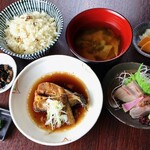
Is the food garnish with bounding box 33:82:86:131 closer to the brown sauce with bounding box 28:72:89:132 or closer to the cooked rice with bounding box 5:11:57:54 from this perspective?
the brown sauce with bounding box 28:72:89:132

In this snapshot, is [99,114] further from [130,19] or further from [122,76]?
[130,19]

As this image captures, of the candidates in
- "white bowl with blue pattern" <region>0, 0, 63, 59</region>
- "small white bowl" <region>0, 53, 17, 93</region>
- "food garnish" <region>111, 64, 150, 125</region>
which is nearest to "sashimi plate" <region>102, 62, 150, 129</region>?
"food garnish" <region>111, 64, 150, 125</region>

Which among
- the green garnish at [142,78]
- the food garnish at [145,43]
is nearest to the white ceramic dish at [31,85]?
the green garnish at [142,78]

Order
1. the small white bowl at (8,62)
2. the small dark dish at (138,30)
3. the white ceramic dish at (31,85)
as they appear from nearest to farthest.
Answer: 1. the white ceramic dish at (31,85)
2. the small white bowl at (8,62)
3. the small dark dish at (138,30)

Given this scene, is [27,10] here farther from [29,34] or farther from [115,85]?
[115,85]

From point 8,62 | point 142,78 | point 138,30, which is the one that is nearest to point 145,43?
point 138,30

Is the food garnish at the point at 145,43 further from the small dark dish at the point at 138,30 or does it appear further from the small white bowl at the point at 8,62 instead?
the small white bowl at the point at 8,62
